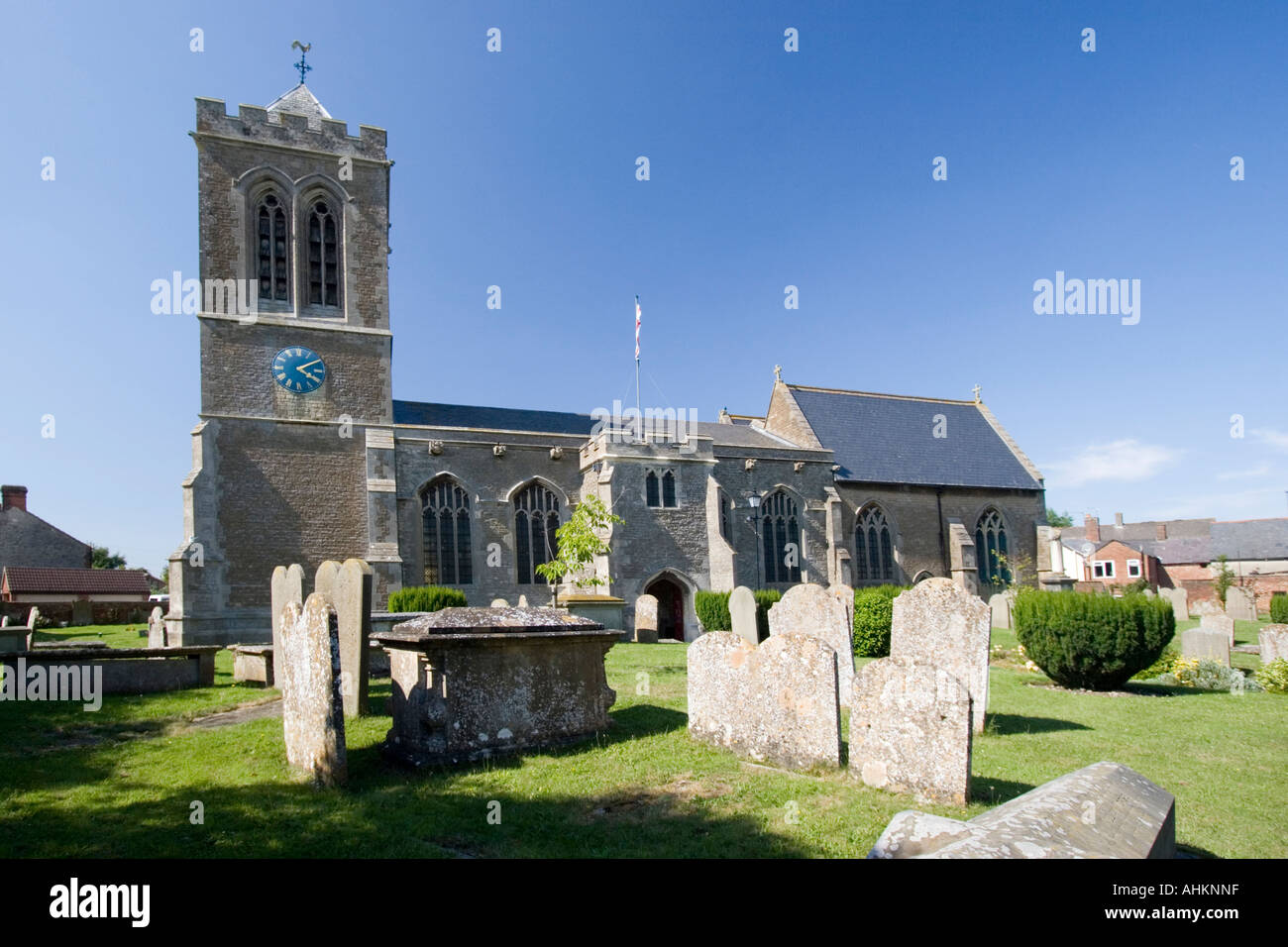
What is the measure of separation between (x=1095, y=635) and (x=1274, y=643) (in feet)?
12.7

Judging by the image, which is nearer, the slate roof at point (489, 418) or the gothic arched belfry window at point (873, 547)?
the slate roof at point (489, 418)

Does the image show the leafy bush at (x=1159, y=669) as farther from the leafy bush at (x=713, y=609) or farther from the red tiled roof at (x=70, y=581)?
the red tiled roof at (x=70, y=581)

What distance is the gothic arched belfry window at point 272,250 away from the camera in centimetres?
2323

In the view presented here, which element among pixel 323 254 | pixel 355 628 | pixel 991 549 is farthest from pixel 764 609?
pixel 323 254

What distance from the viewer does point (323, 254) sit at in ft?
78.6

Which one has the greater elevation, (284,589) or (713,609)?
(284,589)

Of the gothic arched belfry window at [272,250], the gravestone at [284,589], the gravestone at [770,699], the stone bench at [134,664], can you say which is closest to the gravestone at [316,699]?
the gravestone at [770,699]

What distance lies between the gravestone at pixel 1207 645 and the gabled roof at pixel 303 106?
25743 mm

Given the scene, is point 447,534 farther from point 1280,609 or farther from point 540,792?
point 1280,609

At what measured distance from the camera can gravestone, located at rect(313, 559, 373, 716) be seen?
8.55m

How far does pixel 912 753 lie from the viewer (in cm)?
577
